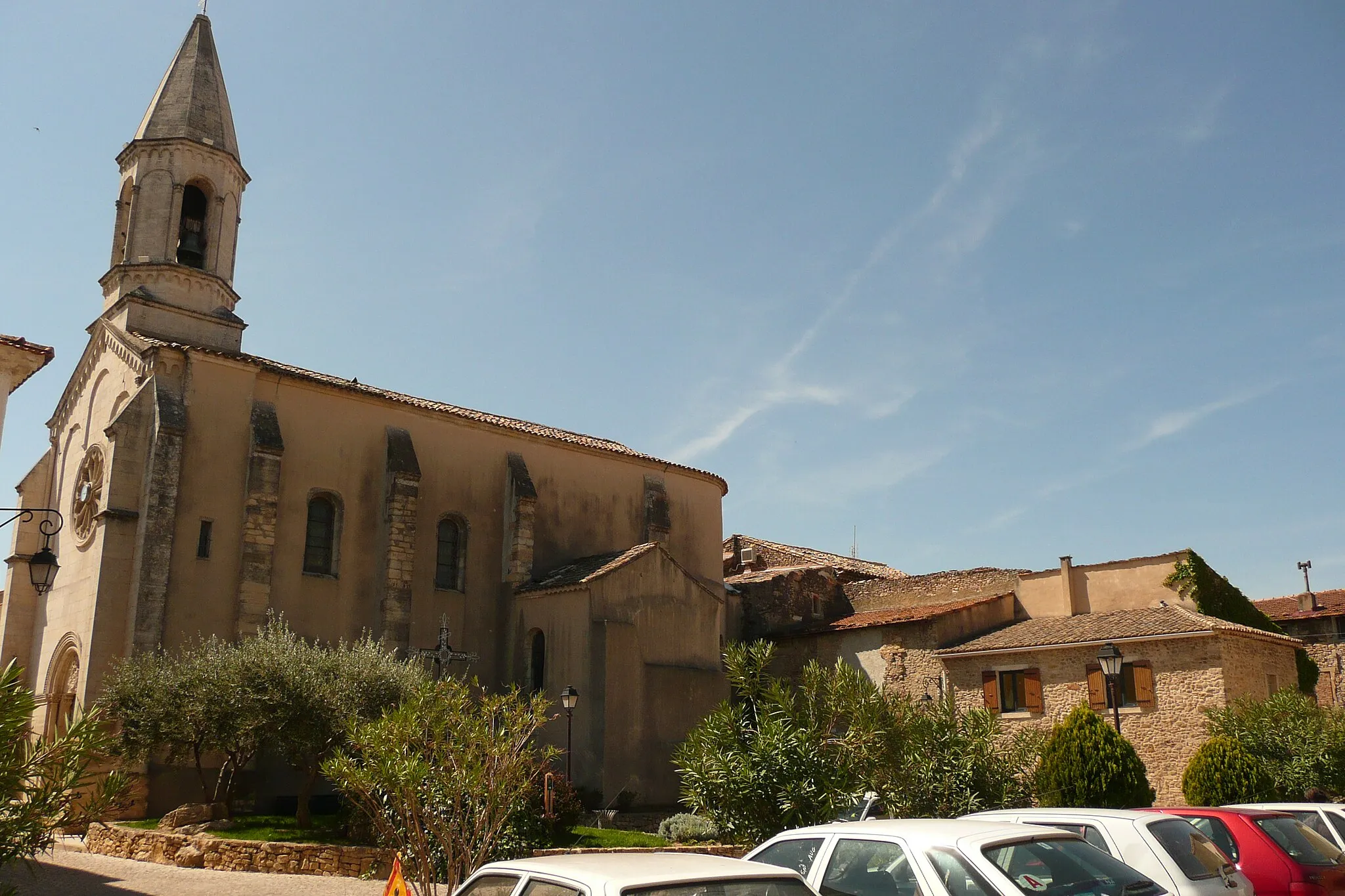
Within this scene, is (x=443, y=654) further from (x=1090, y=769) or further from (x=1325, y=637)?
(x=1325, y=637)

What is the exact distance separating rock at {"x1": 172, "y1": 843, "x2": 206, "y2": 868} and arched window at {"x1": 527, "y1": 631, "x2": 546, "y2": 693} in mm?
11240

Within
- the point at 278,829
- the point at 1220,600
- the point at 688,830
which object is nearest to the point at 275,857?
the point at 278,829

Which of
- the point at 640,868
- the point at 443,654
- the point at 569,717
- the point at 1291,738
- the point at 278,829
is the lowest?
the point at 278,829

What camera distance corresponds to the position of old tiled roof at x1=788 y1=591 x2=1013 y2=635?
101 ft

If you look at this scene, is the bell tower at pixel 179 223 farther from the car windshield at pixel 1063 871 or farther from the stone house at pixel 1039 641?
the car windshield at pixel 1063 871

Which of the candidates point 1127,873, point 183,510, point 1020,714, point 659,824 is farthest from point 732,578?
point 1127,873

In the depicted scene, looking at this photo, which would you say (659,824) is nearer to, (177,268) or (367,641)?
(367,641)

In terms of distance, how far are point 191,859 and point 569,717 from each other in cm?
889

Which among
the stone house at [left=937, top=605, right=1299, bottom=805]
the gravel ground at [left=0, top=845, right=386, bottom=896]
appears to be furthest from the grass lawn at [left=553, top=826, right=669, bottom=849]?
the stone house at [left=937, top=605, right=1299, bottom=805]

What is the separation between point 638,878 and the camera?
5.57m

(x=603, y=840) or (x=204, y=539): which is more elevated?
(x=204, y=539)

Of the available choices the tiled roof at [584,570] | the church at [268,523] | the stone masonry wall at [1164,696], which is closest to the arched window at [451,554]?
the church at [268,523]

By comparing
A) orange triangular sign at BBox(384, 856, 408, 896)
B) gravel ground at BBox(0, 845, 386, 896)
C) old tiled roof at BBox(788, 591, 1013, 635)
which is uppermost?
old tiled roof at BBox(788, 591, 1013, 635)

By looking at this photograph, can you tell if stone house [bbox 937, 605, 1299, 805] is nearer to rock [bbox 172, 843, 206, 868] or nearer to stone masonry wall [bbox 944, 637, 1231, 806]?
stone masonry wall [bbox 944, 637, 1231, 806]
